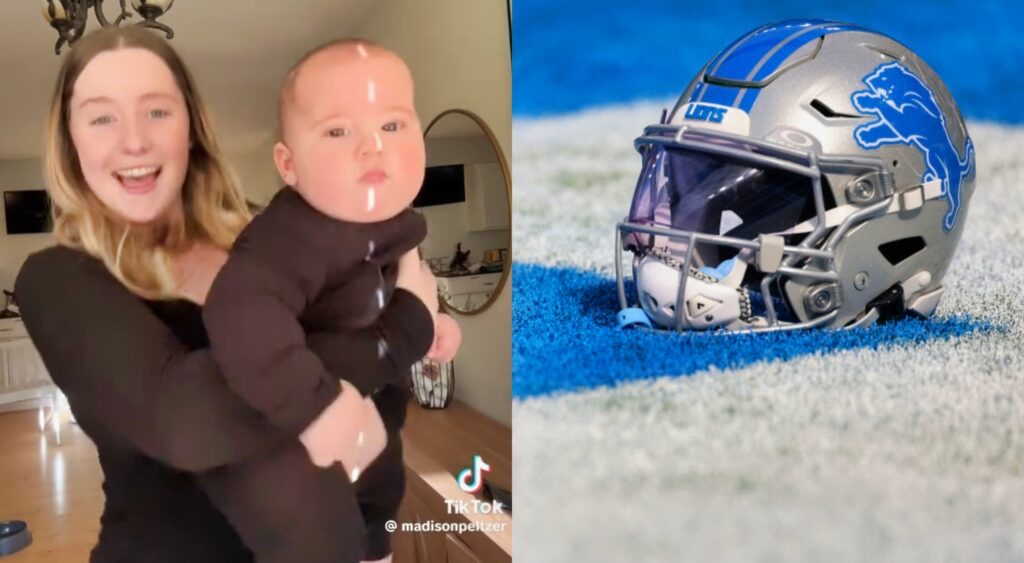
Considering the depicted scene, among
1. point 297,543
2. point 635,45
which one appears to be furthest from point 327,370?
point 635,45

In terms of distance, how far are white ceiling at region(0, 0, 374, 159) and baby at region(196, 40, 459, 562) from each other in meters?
0.03

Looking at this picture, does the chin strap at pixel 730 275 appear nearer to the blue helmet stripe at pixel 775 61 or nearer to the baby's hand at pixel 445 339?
the blue helmet stripe at pixel 775 61

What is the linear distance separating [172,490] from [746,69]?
723 millimetres

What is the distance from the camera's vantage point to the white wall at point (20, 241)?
0.72m

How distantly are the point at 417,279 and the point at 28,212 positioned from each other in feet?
1.14

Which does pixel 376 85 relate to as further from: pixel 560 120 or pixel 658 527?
pixel 658 527

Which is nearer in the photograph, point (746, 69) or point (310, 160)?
point (310, 160)

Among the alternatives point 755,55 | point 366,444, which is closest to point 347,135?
point 366,444

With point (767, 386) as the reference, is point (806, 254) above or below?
above

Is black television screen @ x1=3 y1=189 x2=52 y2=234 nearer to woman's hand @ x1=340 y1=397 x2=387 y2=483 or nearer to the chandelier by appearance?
the chandelier

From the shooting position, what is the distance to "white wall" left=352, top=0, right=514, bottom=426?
0.80m

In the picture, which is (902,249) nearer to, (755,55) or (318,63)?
(755,55)

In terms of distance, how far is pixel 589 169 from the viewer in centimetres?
100

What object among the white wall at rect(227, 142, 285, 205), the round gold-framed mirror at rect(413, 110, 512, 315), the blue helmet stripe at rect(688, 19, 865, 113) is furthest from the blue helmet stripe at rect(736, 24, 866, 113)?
the white wall at rect(227, 142, 285, 205)
